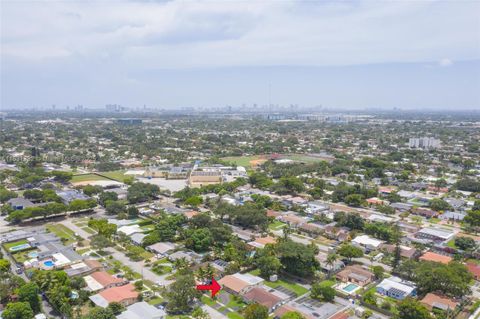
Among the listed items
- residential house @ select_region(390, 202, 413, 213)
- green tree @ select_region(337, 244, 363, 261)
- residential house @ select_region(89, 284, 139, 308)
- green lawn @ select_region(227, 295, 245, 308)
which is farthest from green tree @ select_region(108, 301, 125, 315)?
residential house @ select_region(390, 202, 413, 213)

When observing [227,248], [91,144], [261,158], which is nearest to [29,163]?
[91,144]

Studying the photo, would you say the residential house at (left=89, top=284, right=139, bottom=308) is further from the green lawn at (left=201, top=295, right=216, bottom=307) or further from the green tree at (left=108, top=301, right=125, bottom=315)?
the green lawn at (left=201, top=295, right=216, bottom=307)

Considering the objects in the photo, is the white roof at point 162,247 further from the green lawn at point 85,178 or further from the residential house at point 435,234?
the green lawn at point 85,178

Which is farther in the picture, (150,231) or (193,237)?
(150,231)

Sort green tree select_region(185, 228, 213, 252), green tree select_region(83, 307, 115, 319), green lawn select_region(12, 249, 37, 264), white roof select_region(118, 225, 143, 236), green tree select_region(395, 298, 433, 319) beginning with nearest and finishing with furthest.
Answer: green tree select_region(83, 307, 115, 319)
green tree select_region(395, 298, 433, 319)
green lawn select_region(12, 249, 37, 264)
green tree select_region(185, 228, 213, 252)
white roof select_region(118, 225, 143, 236)

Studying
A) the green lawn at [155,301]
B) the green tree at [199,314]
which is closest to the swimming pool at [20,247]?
the green lawn at [155,301]

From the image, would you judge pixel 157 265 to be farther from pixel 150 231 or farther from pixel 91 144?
pixel 91 144
